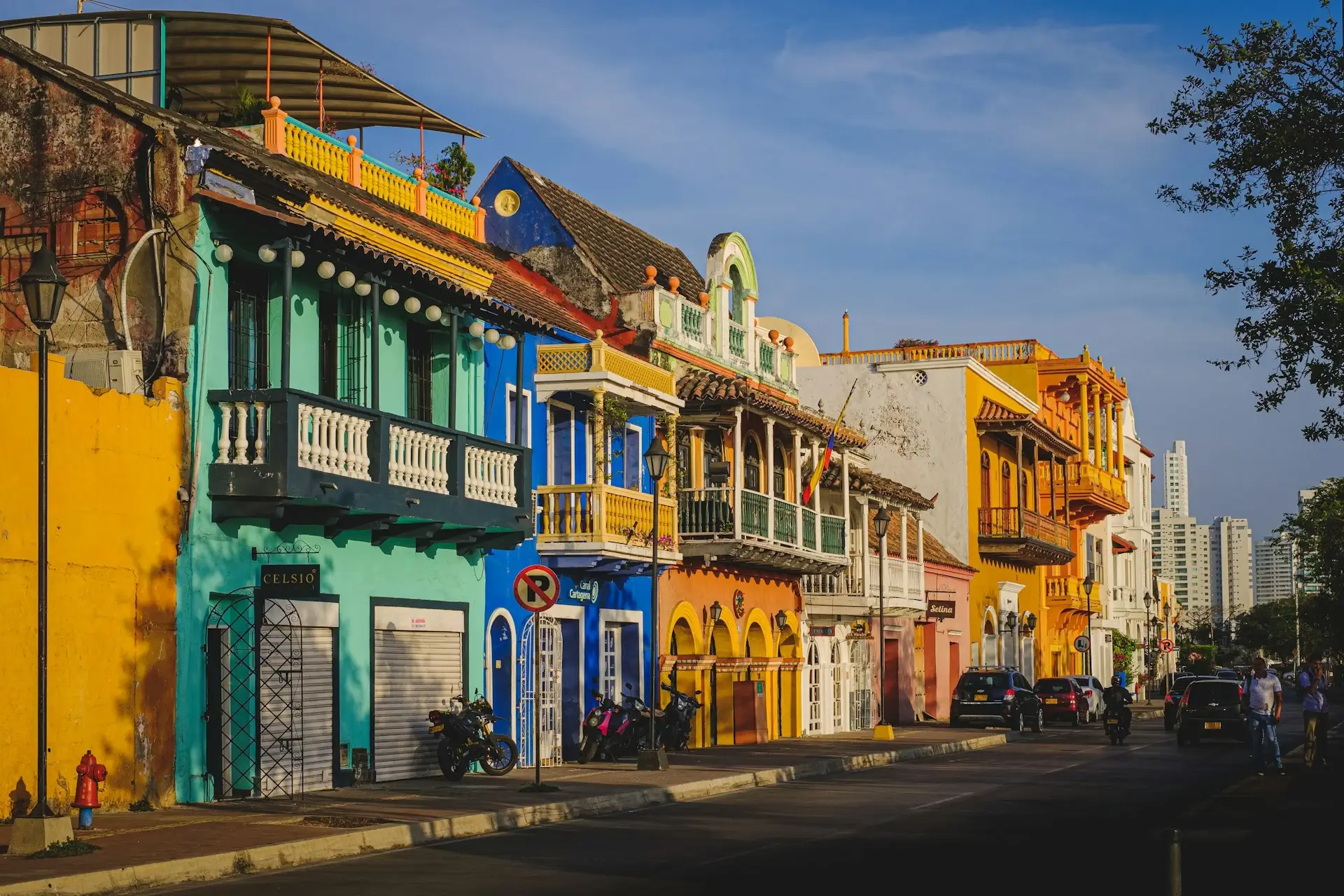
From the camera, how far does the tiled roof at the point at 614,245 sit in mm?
34375

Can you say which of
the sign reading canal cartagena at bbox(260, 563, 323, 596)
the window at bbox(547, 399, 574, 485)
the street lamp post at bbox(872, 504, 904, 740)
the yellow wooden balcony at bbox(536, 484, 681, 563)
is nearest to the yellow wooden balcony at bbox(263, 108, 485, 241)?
the window at bbox(547, 399, 574, 485)

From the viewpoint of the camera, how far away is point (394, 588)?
24375mm

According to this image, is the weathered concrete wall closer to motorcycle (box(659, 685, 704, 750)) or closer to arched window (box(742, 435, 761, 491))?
motorcycle (box(659, 685, 704, 750))

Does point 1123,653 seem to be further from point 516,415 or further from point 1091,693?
point 516,415

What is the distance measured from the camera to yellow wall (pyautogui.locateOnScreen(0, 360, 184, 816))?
1780cm

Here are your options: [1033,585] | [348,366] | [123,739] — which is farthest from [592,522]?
[1033,585]

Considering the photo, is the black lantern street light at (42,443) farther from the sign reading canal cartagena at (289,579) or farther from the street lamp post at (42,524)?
the sign reading canal cartagena at (289,579)

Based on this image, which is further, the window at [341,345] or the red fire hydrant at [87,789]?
the window at [341,345]

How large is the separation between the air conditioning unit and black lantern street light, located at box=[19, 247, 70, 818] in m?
4.65

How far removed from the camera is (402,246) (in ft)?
84.0

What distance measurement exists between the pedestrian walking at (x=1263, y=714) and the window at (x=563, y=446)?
11.0 metres

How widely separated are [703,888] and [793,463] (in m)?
25.4

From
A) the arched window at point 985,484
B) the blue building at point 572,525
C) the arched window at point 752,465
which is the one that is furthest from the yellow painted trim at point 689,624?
the arched window at point 985,484

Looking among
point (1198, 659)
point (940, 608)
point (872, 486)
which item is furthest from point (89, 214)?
point (1198, 659)
